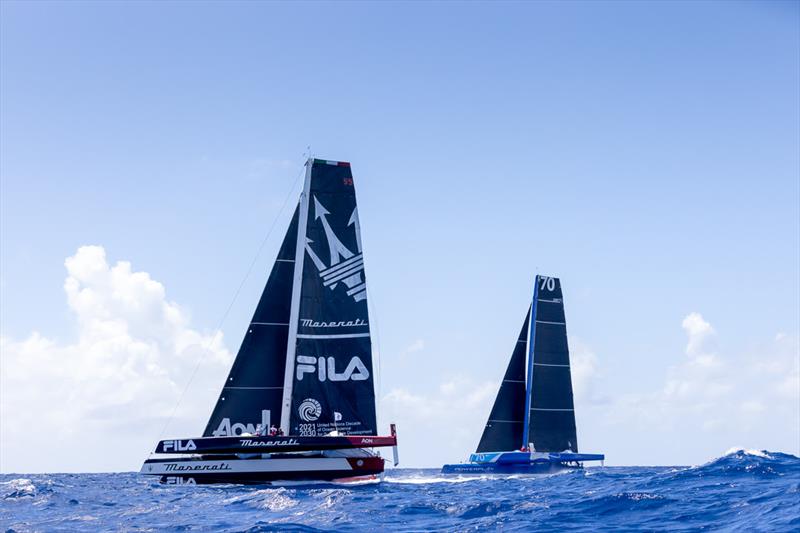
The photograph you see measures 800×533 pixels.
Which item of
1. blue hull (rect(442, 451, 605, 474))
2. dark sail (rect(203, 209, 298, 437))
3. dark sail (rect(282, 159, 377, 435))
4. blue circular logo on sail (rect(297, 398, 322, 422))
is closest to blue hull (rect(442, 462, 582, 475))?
blue hull (rect(442, 451, 605, 474))

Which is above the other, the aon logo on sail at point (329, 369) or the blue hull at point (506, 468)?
the aon logo on sail at point (329, 369)

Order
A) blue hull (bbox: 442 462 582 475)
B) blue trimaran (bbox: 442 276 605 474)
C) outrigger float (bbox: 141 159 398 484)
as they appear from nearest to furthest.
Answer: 1. outrigger float (bbox: 141 159 398 484)
2. blue hull (bbox: 442 462 582 475)
3. blue trimaran (bbox: 442 276 605 474)

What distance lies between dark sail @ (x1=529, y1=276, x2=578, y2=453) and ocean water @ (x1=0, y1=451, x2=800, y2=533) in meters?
29.5

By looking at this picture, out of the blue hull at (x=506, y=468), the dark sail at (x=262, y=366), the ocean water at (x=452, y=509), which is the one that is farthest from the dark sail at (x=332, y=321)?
the blue hull at (x=506, y=468)

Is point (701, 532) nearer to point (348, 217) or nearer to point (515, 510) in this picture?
point (515, 510)

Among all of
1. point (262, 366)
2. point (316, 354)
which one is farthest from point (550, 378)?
point (262, 366)

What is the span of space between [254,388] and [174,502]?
10.1 metres

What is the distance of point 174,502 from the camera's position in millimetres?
28469

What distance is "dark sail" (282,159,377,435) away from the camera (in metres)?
38.9

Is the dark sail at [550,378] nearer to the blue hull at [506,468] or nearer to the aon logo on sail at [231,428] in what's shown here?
the blue hull at [506,468]

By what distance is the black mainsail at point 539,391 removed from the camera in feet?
202

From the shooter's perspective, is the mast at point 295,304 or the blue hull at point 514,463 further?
the blue hull at point 514,463

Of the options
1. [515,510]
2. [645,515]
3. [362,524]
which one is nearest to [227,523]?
[362,524]

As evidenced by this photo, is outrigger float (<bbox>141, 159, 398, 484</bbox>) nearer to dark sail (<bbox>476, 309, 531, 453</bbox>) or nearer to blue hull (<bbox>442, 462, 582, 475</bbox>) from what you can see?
blue hull (<bbox>442, 462, 582, 475</bbox>)
